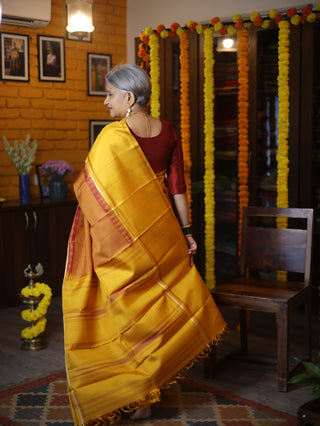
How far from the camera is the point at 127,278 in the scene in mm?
2553

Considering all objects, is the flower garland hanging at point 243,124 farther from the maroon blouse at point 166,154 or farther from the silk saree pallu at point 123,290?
the silk saree pallu at point 123,290

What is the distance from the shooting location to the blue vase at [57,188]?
15.8 ft

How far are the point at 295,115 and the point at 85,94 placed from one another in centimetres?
211

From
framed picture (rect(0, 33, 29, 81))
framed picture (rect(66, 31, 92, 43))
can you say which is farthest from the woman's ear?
framed picture (rect(66, 31, 92, 43))

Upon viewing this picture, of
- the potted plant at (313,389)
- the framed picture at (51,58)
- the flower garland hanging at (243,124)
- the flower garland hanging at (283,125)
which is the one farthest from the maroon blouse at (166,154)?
the framed picture at (51,58)

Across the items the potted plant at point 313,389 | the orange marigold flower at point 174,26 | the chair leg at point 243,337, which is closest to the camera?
the potted plant at point 313,389

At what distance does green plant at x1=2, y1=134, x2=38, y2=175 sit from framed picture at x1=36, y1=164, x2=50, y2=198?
26 cm

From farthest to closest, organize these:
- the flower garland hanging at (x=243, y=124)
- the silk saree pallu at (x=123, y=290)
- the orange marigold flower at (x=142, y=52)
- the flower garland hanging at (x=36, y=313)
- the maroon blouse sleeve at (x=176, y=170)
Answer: the orange marigold flower at (x=142, y=52) < the flower garland hanging at (x=243, y=124) < the flower garland hanging at (x=36, y=313) < the maroon blouse sleeve at (x=176, y=170) < the silk saree pallu at (x=123, y=290)

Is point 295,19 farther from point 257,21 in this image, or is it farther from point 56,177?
point 56,177

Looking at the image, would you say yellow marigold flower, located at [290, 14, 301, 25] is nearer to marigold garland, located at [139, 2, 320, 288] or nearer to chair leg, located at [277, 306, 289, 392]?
marigold garland, located at [139, 2, 320, 288]

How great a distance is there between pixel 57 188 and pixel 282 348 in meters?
2.56

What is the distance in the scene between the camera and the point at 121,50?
5547 millimetres

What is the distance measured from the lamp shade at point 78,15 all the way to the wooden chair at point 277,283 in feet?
7.07

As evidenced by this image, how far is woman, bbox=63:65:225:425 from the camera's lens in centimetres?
254
